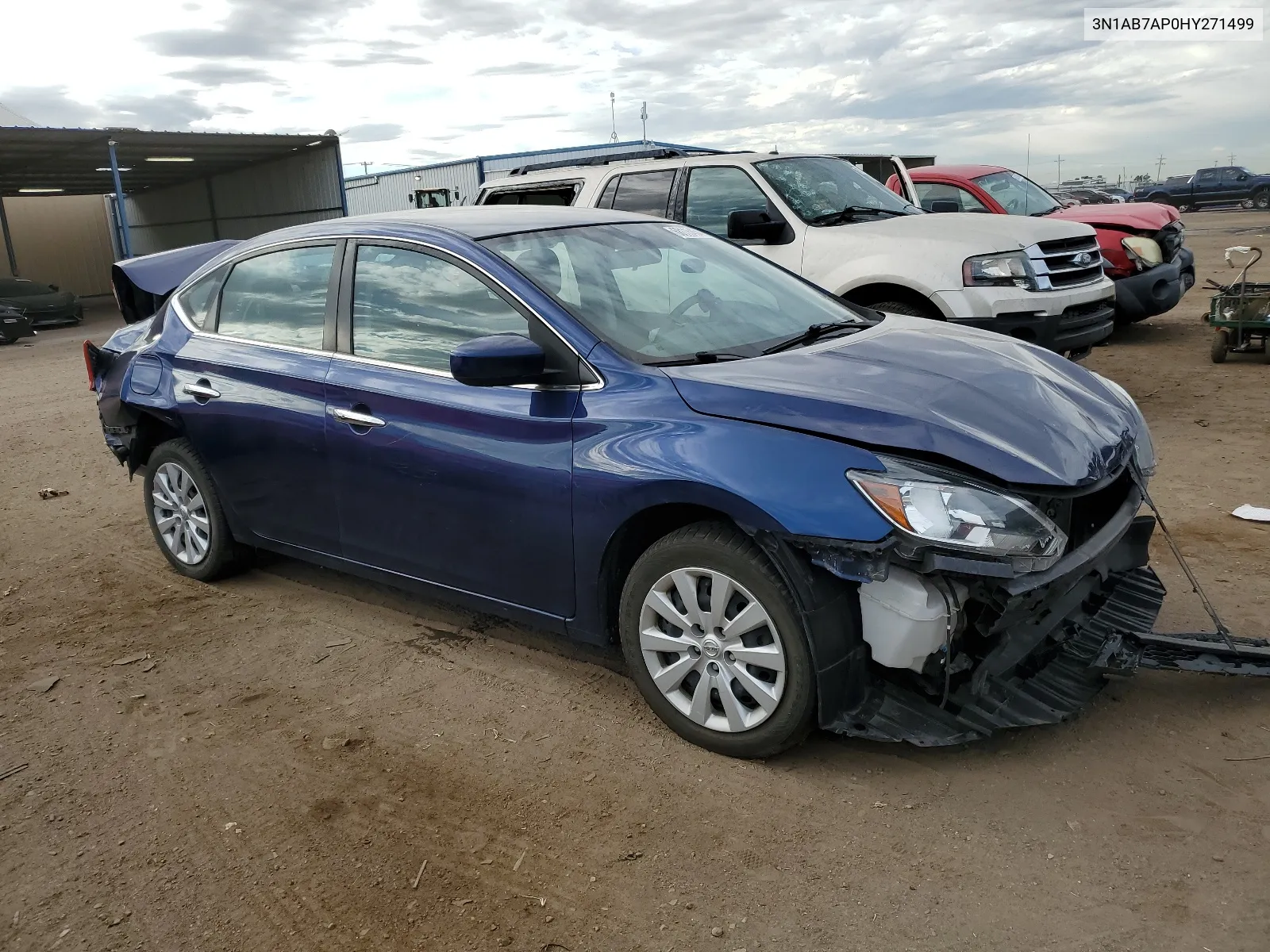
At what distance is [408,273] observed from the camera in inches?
160

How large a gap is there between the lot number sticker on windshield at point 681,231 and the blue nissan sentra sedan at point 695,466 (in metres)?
0.05

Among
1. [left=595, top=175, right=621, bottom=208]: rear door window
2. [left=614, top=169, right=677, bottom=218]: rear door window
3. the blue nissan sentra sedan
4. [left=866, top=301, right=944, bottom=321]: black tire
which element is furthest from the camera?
[left=595, top=175, right=621, bottom=208]: rear door window

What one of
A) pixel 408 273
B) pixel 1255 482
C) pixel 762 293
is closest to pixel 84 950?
pixel 408 273

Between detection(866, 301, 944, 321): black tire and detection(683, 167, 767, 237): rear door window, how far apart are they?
132 cm

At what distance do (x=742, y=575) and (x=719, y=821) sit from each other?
0.73 meters

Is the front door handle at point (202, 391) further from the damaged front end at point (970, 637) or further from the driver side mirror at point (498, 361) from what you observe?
the damaged front end at point (970, 637)

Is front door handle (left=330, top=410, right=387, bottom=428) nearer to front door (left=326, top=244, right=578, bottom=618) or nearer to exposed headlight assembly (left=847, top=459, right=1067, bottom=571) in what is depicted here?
front door (left=326, top=244, right=578, bottom=618)

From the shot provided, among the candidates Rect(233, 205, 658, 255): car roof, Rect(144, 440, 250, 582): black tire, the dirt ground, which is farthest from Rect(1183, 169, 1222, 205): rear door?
Rect(144, 440, 250, 582): black tire

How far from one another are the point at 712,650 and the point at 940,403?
3.45 ft

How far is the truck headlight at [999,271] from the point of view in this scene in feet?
22.7

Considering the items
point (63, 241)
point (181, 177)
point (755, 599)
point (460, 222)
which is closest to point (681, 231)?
point (460, 222)

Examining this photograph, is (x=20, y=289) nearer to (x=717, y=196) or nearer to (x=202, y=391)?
(x=717, y=196)

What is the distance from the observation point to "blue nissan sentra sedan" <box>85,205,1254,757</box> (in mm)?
2975

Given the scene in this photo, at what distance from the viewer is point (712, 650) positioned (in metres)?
3.25
